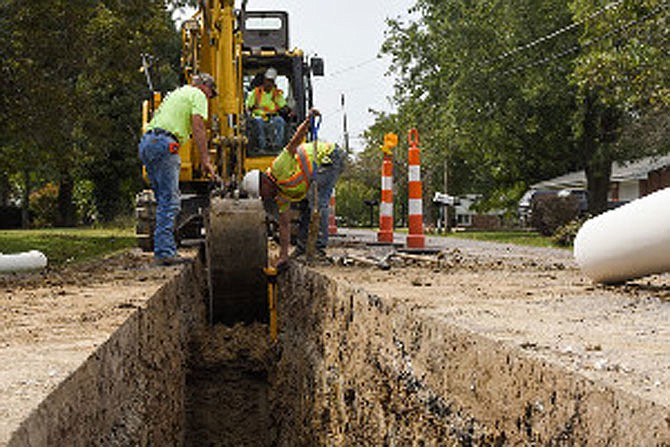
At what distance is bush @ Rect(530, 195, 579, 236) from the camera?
71.5 feet

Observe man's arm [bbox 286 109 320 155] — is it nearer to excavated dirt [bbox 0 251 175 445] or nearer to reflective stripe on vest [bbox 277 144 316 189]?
reflective stripe on vest [bbox 277 144 316 189]

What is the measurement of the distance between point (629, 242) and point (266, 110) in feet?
22.8

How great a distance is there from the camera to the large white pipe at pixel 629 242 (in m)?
4.39

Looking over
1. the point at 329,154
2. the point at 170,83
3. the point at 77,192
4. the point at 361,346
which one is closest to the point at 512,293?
the point at 361,346

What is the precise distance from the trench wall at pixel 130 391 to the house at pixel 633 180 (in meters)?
34.9

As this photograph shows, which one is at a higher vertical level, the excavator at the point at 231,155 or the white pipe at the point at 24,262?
the excavator at the point at 231,155

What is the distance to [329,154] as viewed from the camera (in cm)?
824

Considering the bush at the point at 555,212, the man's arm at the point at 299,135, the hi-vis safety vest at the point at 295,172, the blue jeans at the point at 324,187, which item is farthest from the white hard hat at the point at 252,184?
the bush at the point at 555,212

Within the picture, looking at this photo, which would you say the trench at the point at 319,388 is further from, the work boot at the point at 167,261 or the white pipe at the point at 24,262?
the white pipe at the point at 24,262

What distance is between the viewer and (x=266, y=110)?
1082cm

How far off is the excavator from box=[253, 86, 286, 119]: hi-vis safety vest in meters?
0.35

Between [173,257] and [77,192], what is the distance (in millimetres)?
46167

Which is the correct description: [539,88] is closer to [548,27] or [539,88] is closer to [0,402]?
[548,27]

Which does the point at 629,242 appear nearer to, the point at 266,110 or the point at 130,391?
the point at 130,391
